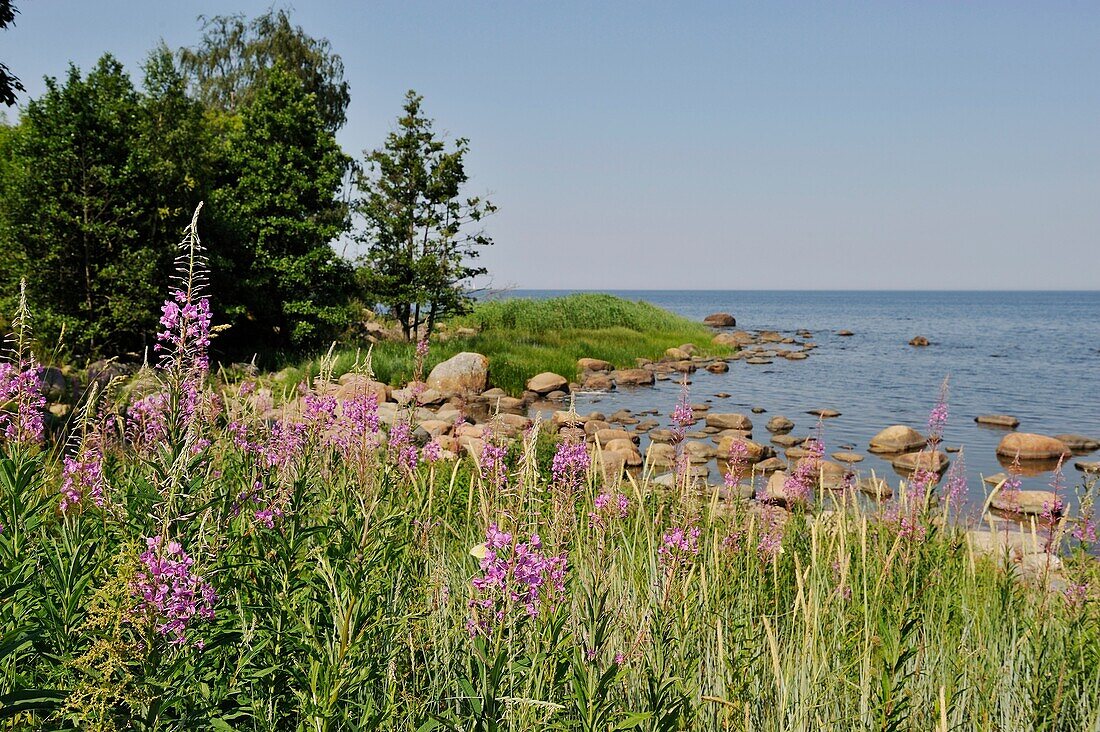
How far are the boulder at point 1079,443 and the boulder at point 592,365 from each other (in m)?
14.5

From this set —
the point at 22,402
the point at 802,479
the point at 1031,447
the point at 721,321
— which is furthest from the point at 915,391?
the point at 721,321

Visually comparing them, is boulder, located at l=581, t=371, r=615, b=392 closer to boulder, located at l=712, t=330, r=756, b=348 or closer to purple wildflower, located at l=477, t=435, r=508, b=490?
boulder, located at l=712, t=330, r=756, b=348

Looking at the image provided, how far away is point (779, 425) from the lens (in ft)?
64.3

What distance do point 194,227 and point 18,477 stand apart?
1.00 metres

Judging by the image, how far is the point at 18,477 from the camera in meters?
2.39

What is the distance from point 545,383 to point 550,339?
302 inches

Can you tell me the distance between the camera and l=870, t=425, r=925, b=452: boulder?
17.3 meters

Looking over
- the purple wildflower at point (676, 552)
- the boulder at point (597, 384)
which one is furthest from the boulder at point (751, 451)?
the purple wildflower at point (676, 552)

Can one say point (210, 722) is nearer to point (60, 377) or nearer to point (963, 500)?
point (963, 500)

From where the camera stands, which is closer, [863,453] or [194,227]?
[194,227]

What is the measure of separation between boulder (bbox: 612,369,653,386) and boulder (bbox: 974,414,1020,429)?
1033 centimetres

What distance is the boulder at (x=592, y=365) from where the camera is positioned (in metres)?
27.6

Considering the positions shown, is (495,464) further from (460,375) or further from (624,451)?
(460,375)

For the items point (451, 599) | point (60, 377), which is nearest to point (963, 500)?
point (451, 599)
